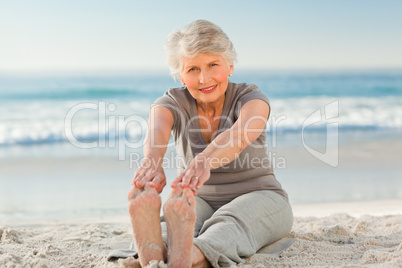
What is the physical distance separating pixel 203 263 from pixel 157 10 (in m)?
20.1

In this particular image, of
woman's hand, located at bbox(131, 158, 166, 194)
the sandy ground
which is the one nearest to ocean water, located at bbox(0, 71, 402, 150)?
the sandy ground

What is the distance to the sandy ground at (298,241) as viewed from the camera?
7.79 ft

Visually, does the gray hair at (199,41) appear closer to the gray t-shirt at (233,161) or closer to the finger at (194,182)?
the gray t-shirt at (233,161)

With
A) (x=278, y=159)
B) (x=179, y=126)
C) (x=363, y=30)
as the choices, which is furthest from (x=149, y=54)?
(x=179, y=126)

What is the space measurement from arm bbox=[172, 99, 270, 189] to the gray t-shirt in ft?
0.42

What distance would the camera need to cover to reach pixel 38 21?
20.5 m

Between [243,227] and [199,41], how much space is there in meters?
1.05

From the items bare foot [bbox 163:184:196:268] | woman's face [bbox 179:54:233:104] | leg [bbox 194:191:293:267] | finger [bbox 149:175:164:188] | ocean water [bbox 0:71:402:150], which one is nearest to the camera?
bare foot [bbox 163:184:196:268]

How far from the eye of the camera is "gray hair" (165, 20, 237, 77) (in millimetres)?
2473

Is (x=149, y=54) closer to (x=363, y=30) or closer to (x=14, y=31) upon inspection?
(x=14, y=31)

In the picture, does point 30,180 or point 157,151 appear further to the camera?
point 30,180

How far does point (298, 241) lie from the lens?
9.04 ft

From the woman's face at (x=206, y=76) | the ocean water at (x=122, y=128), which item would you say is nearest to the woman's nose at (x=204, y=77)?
the woman's face at (x=206, y=76)

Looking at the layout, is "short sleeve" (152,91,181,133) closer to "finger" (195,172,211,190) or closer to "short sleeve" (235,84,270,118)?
"short sleeve" (235,84,270,118)
